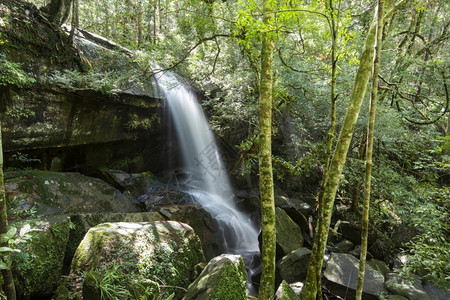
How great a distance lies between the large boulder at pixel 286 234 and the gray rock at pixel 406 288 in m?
2.33

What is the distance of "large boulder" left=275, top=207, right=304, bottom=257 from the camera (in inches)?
274

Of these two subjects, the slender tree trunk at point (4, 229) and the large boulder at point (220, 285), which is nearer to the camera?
the slender tree trunk at point (4, 229)

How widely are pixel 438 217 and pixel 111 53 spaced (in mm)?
9629

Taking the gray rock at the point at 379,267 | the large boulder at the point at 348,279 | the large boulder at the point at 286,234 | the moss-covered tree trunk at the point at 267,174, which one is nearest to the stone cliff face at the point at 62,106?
the moss-covered tree trunk at the point at 267,174

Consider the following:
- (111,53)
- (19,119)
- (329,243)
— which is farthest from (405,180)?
(19,119)

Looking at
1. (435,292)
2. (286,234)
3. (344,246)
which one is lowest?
(344,246)

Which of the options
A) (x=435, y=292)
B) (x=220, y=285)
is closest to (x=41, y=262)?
(x=220, y=285)

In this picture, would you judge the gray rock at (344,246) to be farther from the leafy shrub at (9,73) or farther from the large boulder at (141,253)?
the leafy shrub at (9,73)

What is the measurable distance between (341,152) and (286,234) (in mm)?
4757

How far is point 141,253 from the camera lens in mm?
3896

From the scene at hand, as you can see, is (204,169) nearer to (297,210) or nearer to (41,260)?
(297,210)

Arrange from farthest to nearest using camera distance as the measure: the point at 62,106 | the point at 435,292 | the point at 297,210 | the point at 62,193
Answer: the point at 297,210
the point at 62,106
the point at 62,193
the point at 435,292

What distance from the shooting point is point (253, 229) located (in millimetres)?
9305

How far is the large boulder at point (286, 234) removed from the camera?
6.95 meters
